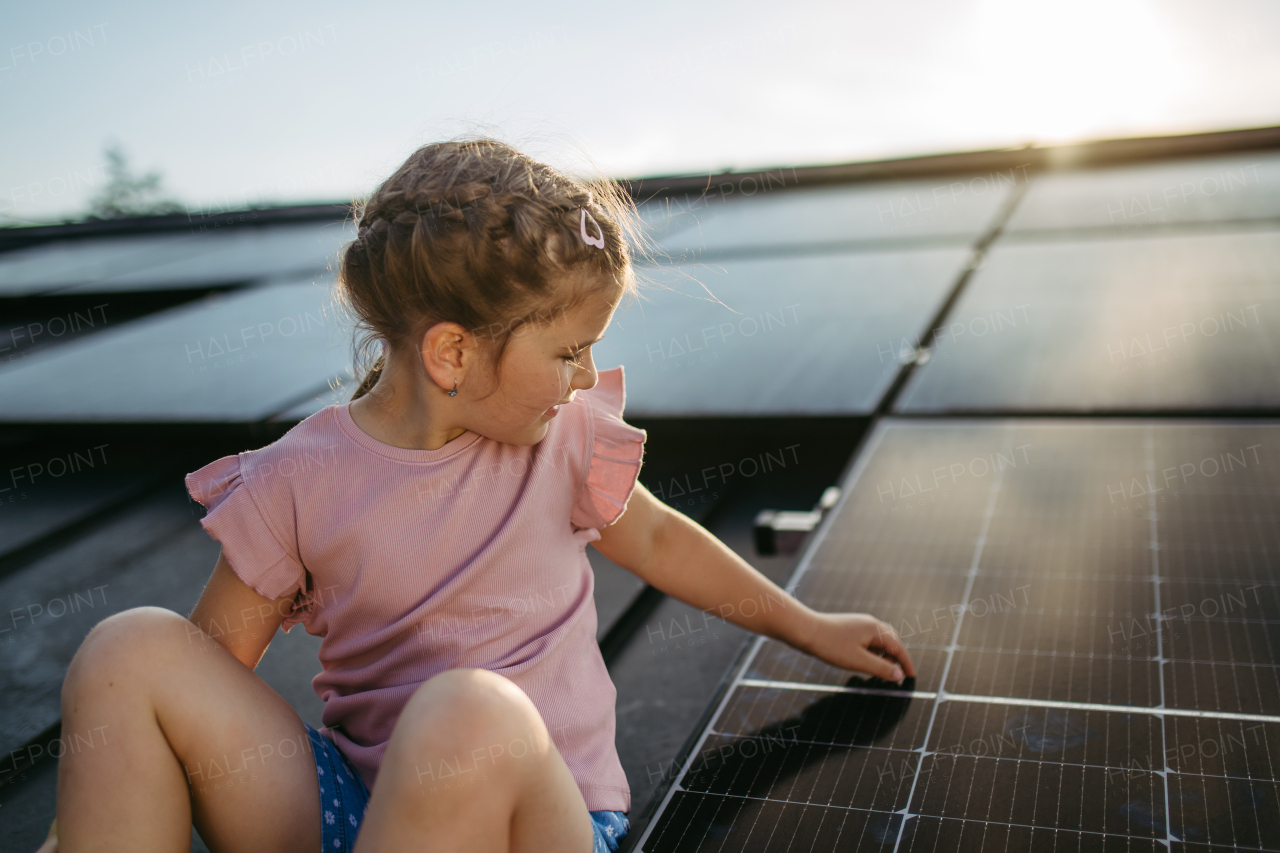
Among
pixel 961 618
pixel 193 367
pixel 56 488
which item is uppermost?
pixel 961 618

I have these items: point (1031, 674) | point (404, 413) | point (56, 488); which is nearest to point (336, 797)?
point (404, 413)

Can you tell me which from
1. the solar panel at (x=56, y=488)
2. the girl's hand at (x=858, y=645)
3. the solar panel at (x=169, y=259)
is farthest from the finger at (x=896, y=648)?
the solar panel at (x=169, y=259)

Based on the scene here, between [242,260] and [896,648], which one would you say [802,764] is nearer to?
[896,648]

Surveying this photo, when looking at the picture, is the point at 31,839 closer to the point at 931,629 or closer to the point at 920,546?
the point at 931,629

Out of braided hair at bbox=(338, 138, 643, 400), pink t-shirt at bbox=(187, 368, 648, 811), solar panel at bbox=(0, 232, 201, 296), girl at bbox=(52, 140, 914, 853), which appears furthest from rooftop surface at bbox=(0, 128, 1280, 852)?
solar panel at bbox=(0, 232, 201, 296)

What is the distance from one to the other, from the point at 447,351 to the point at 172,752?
0.60 metres

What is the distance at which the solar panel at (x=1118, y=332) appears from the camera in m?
2.87

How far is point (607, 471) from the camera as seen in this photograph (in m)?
1.58

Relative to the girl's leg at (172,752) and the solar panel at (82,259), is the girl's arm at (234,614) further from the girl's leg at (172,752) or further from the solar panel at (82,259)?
the solar panel at (82,259)

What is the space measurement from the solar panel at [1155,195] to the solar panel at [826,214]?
0.28m

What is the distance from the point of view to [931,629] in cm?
197

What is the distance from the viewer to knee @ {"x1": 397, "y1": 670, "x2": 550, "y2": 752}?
108 centimetres

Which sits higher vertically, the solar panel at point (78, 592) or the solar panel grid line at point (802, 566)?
the solar panel grid line at point (802, 566)

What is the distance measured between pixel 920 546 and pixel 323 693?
1.36 meters
